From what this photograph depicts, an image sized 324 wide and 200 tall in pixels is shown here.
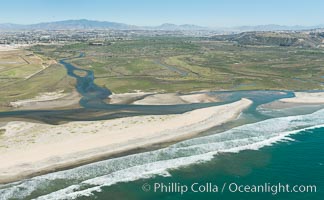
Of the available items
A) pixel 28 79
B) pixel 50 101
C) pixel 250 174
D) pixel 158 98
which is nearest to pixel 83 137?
pixel 250 174

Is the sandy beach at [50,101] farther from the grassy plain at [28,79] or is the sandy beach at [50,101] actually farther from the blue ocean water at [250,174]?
the blue ocean water at [250,174]

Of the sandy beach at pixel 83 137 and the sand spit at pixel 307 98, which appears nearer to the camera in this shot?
the sandy beach at pixel 83 137

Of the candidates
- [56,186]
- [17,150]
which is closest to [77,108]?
[17,150]

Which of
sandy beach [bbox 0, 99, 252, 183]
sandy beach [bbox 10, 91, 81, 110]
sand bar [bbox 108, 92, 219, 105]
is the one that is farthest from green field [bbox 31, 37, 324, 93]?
sandy beach [bbox 0, 99, 252, 183]

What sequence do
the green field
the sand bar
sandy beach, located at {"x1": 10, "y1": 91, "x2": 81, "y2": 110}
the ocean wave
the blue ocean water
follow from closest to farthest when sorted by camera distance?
the blue ocean water < the ocean wave < sandy beach, located at {"x1": 10, "y1": 91, "x2": 81, "y2": 110} < the sand bar < the green field

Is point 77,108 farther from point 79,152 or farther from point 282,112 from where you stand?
point 282,112

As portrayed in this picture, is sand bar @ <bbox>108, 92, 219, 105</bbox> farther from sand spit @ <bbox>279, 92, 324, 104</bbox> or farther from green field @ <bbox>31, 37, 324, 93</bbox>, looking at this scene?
sand spit @ <bbox>279, 92, 324, 104</bbox>

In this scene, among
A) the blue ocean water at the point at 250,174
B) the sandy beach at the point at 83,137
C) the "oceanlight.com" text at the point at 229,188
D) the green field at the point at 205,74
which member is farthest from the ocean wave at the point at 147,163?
the green field at the point at 205,74
